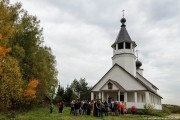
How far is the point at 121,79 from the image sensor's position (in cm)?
3838

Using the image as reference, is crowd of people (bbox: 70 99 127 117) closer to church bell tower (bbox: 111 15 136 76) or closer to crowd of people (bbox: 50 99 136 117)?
crowd of people (bbox: 50 99 136 117)

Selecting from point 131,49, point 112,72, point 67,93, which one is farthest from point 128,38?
point 67,93

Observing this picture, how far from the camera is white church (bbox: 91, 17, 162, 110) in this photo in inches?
1448

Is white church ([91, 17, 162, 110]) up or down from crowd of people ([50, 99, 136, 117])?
up

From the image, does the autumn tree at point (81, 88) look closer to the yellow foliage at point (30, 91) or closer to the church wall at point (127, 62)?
the church wall at point (127, 62)

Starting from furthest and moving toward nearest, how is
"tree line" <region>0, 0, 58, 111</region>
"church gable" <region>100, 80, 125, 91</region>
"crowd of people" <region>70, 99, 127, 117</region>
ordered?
"church gable" <region>100, 80, 125, 91</region>
"tree line" <region>0, 0, 58, 111</region>
"crowd of people" <region>70, 99, 127, 117</region>

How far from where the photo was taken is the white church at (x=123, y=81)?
121 ft

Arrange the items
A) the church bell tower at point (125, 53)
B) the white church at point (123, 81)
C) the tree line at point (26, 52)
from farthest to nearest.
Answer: the church bell tower at point (125, 53) → the white church at point (123, 81) → the tree line at point (26, 52)

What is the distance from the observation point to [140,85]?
1454 inches

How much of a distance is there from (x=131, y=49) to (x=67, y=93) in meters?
13.5

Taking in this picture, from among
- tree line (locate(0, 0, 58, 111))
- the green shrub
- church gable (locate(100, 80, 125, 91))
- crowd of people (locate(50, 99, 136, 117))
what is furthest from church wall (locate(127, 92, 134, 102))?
tree line (locate(0, 0, 58, 111))

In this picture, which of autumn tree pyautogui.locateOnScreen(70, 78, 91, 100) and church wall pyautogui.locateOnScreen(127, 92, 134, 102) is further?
autumn tree pyautogui.locateOnScreen(70, 78, 91, 100)

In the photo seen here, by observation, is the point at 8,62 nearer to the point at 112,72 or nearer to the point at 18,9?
the point at 18,9

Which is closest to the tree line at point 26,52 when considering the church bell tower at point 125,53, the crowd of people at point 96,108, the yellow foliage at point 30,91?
the yellow foliage at point 30,91
